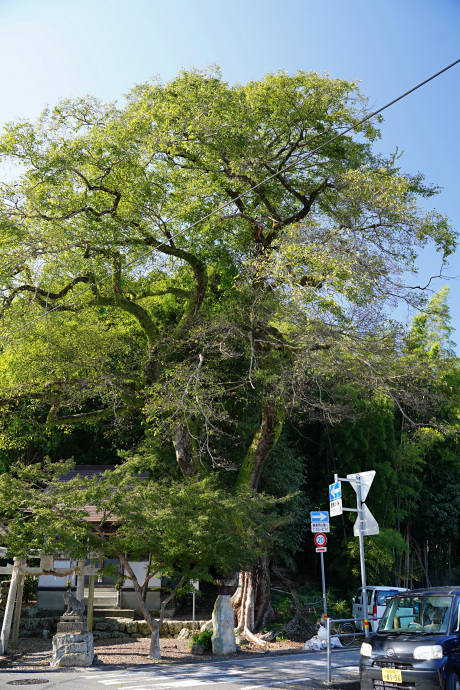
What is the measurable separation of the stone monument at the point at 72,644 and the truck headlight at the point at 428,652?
22.0 feet

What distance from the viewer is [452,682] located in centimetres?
697

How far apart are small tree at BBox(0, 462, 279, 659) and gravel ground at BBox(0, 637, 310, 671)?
732mm

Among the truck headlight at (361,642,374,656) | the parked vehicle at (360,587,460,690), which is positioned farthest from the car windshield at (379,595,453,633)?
the truck headlight at (361,642,374,656)

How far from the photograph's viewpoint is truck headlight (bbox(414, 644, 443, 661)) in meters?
7.15

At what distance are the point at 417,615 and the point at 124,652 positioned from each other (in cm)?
769

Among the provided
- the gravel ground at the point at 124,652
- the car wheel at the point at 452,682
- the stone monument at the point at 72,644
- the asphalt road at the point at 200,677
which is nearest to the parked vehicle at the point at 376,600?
the gravel ground at the point at 124,652

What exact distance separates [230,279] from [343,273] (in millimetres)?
5086

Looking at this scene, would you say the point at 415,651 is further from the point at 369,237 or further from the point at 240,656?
the point at 369,237

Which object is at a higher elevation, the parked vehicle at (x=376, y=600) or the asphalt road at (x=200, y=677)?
the parked vehicle at (x=376, y=600)

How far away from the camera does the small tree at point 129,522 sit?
1094 centimetres

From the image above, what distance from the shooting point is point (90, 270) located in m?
16.1

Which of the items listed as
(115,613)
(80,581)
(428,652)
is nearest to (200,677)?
(428,652)

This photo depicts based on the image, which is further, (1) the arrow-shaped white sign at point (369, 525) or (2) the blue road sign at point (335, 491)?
(2) the blue road sign at point (335, 491)

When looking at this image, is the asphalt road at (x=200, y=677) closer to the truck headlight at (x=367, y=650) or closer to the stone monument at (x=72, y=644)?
the stone monument at (x=72, y=644)
